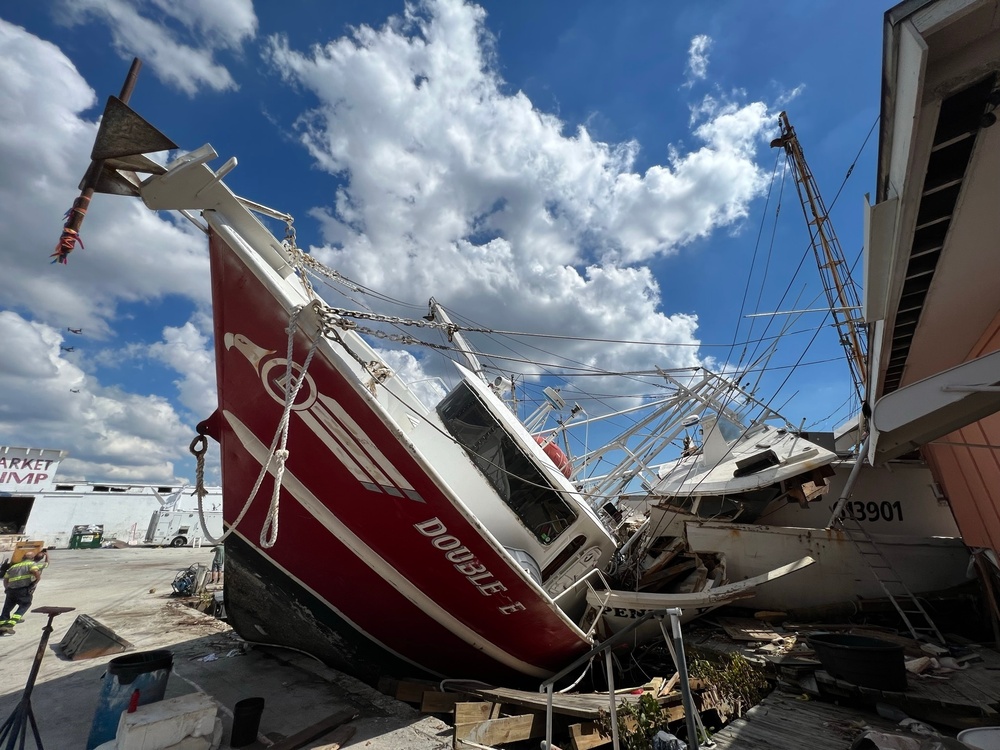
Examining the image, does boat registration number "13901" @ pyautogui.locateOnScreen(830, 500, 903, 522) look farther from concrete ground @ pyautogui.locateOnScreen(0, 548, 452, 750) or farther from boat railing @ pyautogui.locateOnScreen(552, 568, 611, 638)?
concrete ground @ pyautogui.locateOnScreen(0, 548, 452, 750)

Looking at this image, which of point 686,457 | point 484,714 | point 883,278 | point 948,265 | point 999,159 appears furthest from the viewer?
point 686,457

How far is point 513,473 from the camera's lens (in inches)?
236

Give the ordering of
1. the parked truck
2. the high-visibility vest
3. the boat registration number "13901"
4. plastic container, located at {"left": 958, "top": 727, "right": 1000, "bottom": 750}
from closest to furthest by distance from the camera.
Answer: plastic container, located at {"left": 958, "top": 727, "right": 1000, "bottom": 750}, the high-visibility vest, the boat registration number "13901", the parked truck

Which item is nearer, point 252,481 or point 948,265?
point 948,265

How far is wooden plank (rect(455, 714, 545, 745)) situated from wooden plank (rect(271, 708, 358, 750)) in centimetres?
110

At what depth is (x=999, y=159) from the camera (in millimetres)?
2645

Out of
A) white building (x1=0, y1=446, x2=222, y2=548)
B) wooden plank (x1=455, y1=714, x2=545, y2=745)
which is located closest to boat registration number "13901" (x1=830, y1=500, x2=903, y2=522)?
wooden plank (x1=455, y1=714, x2=545, y2=745)

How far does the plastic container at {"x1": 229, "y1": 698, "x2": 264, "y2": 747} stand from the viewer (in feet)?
12.2

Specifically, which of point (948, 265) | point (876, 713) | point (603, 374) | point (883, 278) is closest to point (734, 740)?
point (876, 713)

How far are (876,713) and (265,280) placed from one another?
7248mm

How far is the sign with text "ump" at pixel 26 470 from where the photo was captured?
24.1 meters

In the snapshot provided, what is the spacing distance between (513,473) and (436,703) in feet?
8.63

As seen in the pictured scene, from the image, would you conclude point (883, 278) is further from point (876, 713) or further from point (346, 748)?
point (346, 748)

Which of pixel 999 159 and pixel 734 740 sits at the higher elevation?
pixel 999 159
